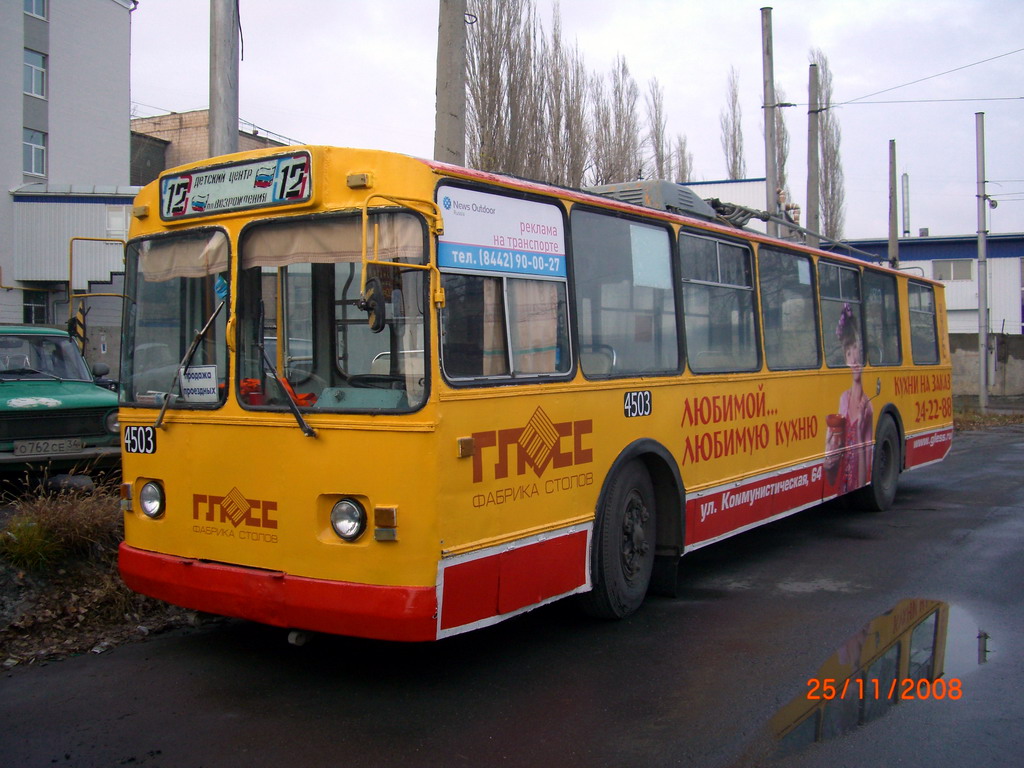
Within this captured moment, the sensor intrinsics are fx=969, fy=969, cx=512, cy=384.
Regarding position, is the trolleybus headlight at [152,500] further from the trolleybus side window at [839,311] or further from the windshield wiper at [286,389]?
the trolleybus side window at [839,311]

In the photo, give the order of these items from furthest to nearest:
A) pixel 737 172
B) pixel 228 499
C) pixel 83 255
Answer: pixel 737 172 < pixel 83 255 < pixel 228 499

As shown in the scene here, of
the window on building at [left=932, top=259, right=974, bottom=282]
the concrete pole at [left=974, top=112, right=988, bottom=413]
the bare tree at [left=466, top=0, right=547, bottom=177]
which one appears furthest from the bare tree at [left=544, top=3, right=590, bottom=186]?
the window on building at [left=932, top=259, right=974, bottom=282]

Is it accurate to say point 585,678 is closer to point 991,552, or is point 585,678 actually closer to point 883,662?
point 883,662

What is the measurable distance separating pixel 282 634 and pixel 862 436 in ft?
22.4

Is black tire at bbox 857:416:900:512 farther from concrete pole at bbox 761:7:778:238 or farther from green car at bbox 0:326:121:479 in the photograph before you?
concrete pole at bbox 761:7:778:238

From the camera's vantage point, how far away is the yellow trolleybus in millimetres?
4734

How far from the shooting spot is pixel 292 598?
4.84 meters

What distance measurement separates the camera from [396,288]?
480 cm

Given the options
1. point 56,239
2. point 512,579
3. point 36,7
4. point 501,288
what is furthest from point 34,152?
point 512,579

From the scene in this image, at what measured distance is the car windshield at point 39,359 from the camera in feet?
33.0

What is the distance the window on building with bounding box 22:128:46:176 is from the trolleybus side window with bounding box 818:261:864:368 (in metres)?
30.5

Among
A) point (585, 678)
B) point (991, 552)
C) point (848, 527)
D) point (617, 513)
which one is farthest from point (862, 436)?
point (585, 678)

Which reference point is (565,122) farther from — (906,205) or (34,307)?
(906,205)

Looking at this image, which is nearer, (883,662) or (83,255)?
(883,662)
